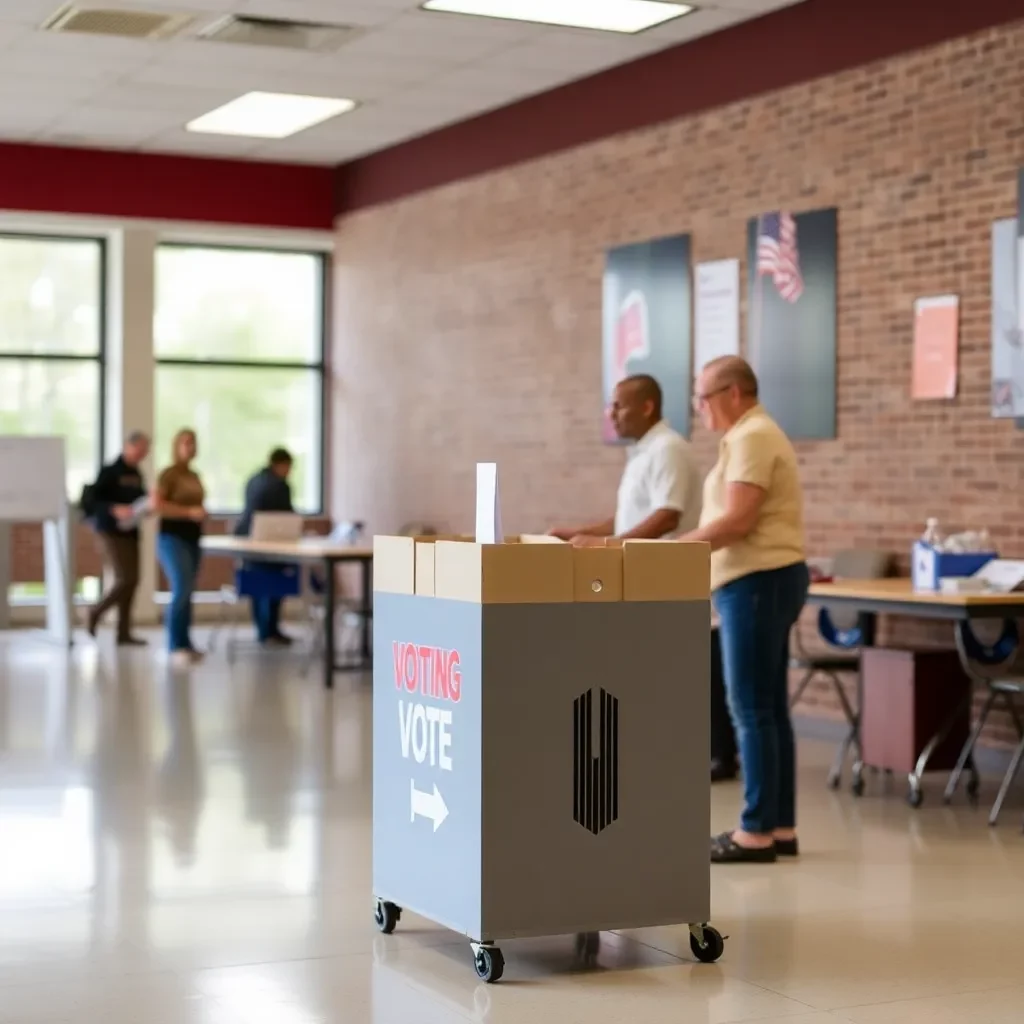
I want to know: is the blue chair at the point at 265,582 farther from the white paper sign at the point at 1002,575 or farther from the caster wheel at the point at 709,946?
the caster wheel at the point at 709,946

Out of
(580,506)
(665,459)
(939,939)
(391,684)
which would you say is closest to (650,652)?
(391,684)

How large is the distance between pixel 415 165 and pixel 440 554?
31.4 feet

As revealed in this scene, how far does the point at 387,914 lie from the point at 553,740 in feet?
2.58

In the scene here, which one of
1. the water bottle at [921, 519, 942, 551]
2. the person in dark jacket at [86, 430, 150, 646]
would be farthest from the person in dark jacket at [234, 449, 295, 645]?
the water bottle at [921, 519, 942, 551]

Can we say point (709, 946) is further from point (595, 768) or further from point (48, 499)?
point (48, 499)

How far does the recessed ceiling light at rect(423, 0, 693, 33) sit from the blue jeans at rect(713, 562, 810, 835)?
474 cm

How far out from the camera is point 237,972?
4.47 meters

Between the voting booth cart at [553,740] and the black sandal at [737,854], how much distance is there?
4.18 feet

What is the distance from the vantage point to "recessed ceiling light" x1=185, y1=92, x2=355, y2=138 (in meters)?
12.3

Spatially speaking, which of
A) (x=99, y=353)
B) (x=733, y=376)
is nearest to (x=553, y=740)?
(x=733, y=376)

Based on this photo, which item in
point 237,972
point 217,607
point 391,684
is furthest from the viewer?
point 217,607

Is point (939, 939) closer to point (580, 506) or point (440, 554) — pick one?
point (440, 554)

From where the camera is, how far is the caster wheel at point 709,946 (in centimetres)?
459

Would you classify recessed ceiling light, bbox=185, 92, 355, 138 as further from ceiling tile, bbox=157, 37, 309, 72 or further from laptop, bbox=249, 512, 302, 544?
laptop, bbox=249, 512, 302, 544
